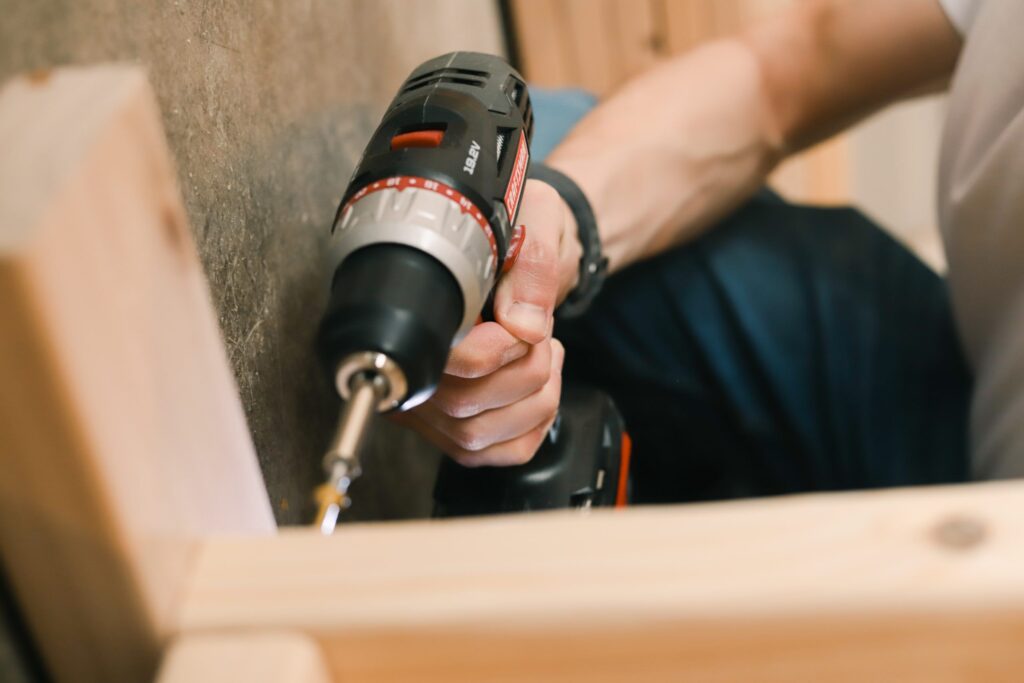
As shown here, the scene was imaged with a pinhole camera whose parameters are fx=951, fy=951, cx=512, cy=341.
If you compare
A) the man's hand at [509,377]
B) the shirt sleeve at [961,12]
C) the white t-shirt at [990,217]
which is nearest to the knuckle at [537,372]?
the man's hand at [509,377]

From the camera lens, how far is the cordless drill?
1.21 ft

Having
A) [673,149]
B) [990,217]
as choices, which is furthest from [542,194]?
[990,217]

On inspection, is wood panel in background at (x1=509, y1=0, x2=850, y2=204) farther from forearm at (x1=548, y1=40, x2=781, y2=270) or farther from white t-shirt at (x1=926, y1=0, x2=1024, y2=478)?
white t-shirt at (x1=926, y1=0, x2=1024, y2=478)

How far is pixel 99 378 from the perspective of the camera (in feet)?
0.82

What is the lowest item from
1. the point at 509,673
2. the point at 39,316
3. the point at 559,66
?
the point at 559,66

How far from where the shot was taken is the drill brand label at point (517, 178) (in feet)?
1.64

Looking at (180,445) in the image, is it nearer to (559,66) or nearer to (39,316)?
(39,316)

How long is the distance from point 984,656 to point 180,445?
0.84 ft

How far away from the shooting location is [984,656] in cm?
29

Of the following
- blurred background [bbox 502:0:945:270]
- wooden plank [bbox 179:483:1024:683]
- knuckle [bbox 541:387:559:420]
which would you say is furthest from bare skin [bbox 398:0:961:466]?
wooden plank [bbox 179:483:1024:683]

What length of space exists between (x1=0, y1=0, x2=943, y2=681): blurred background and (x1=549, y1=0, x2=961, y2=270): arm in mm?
176

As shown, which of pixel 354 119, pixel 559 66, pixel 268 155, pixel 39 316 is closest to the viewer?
pixel 39 316

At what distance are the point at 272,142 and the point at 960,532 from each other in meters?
0.41

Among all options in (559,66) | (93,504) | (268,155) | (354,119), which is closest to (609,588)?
(93,504)
